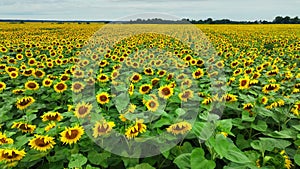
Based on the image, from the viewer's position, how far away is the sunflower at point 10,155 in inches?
80.9

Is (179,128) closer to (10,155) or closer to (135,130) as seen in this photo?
(135,130)

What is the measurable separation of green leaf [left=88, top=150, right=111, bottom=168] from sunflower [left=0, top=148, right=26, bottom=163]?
0.49 m

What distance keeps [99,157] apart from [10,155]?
0.62 metres

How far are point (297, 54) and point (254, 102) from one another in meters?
5.54

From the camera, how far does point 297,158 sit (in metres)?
2.03

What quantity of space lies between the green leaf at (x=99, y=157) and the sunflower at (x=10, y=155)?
0.49 meters

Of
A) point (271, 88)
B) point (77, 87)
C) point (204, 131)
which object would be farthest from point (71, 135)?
point (271, 88)

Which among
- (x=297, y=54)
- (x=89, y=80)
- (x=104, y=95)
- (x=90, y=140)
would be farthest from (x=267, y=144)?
(x=297, y=54)

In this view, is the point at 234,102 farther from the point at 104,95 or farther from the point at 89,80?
the point at 89,80

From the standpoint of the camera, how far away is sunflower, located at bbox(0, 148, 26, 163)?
2.05 meters

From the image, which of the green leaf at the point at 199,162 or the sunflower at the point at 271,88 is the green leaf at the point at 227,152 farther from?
the sunflower at the point at 271,88

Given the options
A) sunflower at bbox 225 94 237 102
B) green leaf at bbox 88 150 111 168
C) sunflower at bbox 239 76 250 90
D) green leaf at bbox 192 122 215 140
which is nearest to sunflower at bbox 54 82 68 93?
green leaf at bbox 88 150 111 168

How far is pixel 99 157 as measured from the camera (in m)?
2.26

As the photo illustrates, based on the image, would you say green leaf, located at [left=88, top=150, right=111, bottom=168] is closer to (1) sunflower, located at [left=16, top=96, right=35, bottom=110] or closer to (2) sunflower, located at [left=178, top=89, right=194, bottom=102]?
(2) sunflower, located at [left=178, top=89, right=194, bottom=102]
